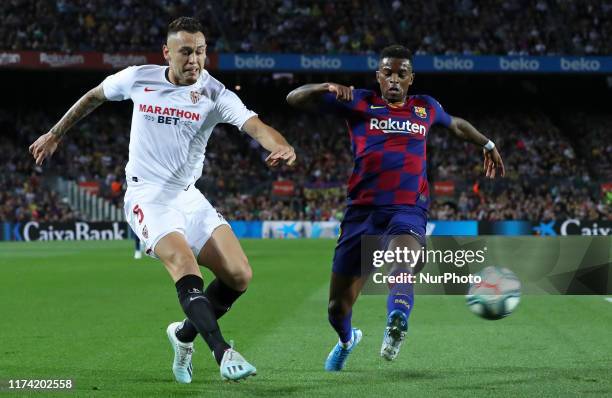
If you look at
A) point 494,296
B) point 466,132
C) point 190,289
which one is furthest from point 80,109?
point 494,296

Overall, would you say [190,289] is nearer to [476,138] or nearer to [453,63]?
[476,138]

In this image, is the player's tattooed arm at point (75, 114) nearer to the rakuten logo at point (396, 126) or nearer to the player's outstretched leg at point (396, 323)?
the rakuten logo at point (396, 126)

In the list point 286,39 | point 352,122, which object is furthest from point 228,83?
point 352,122

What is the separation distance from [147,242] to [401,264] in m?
1.76

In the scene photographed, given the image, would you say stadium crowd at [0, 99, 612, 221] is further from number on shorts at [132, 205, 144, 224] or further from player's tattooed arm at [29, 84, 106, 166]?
number on shorts at [132, 205, 144, 224]

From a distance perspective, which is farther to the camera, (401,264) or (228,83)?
(228,83)

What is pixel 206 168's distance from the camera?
41531 millimetres

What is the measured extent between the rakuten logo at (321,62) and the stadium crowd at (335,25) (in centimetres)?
76

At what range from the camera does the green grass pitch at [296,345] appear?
21.3 ft

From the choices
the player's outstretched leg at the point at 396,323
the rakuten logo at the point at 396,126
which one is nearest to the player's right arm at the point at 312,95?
the rakuten logo at the point at 396,126

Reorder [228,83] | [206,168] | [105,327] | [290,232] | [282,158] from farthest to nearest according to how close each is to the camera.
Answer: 1. [228,83]
2. [206,168]
3. [290,232]
4. [105,327]
5. [282,158]

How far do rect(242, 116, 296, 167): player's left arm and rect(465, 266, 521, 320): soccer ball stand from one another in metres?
2.43

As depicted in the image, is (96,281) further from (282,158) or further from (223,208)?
(223,208)

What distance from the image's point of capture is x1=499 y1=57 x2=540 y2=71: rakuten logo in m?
43.4
